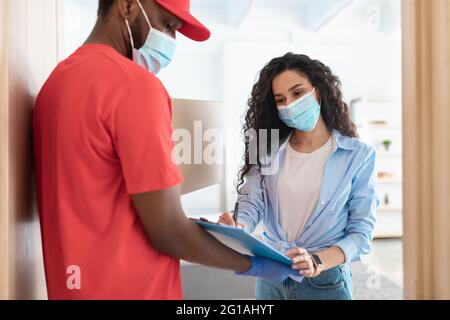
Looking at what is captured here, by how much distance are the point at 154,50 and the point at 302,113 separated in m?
0.48

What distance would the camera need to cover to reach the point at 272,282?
1266 millimetres

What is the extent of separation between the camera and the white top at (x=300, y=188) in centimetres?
125

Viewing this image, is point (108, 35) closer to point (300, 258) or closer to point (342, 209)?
point (300, 258)

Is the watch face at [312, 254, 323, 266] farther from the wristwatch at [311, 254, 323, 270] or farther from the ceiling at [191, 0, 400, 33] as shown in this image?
the ceiling at [191, 0, 400, 33]

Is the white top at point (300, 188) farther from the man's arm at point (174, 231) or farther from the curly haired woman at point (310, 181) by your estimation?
the man's arm at point (174, 231)

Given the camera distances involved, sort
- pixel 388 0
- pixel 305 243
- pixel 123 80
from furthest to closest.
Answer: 1. pixel 388 0
2. pixel 305 243
3. pixel 123 80

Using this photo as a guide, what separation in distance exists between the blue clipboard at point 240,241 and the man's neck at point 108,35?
370 millimetres

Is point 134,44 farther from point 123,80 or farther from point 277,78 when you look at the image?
point 277,78

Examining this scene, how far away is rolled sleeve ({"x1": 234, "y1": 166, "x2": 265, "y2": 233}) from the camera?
4.20ft

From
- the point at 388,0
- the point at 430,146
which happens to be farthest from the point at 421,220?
the point at 388,0

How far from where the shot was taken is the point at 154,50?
0.91m

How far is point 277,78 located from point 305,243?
1.53 ft

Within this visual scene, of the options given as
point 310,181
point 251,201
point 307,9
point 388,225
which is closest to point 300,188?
point 310,181

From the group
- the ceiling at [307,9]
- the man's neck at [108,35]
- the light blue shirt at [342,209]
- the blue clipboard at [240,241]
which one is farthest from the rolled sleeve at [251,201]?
the ceiling at [307,9]
